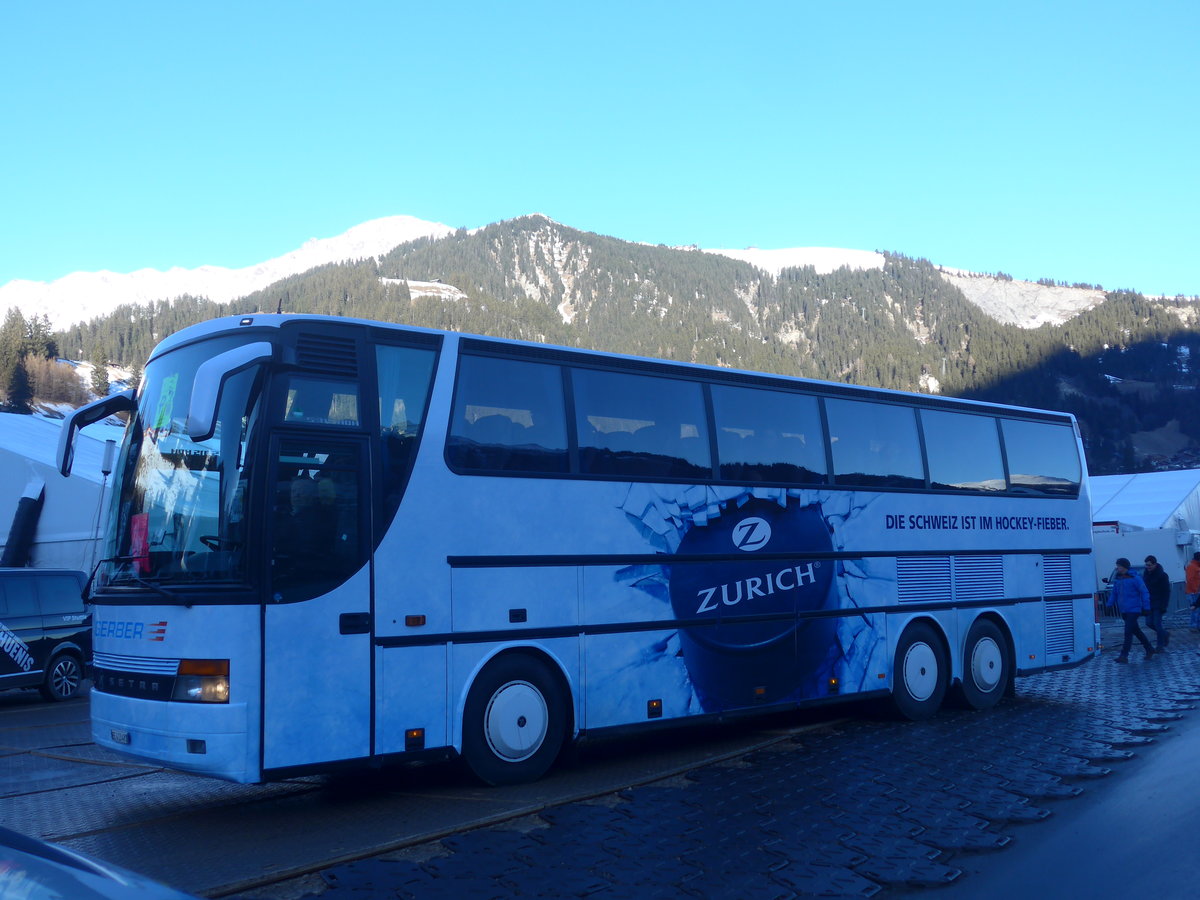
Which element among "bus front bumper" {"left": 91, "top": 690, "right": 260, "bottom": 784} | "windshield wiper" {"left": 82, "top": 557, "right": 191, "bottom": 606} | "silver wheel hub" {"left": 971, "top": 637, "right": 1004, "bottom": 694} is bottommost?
"silver wheel hub" {"left": 971, "top": 637, "right": 1004, "bottom": 694}

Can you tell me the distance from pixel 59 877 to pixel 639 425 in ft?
24.5

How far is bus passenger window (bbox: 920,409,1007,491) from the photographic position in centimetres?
1299

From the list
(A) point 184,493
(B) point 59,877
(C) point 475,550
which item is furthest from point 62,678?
(B) point 59,877

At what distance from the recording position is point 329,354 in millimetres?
7957

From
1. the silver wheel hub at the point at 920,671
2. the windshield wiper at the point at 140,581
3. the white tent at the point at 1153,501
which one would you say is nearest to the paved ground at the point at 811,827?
the silver wheel hub at the point at 920,671

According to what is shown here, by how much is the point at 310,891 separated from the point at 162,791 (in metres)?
3.80

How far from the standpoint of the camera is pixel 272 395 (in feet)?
24.8

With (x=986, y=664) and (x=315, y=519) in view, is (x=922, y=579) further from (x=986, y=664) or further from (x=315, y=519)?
(x=315, y=519)

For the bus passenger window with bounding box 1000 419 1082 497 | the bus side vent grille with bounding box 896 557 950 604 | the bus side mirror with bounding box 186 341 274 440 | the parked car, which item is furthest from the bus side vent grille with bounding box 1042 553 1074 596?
the parked car

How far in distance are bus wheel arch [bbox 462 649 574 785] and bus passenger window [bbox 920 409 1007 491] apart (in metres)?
6.17

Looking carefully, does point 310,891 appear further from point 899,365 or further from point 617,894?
point 899,365

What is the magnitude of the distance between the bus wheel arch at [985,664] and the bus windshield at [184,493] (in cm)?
930

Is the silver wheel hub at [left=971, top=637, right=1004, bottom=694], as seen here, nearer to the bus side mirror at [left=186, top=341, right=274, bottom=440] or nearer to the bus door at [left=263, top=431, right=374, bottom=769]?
the bus door at [left=263, top=431, right=374, bottom=769]

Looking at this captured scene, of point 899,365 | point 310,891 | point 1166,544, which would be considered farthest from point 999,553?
point 899,365
